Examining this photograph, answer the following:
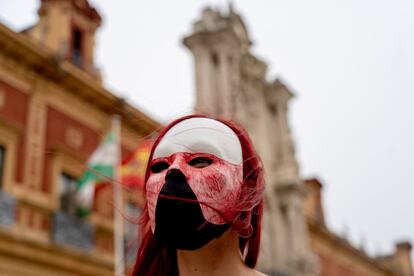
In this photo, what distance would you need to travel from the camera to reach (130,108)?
13.5 m

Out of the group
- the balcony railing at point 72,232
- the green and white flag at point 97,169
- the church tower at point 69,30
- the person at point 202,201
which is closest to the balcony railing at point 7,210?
the balcony railing at point 72,232

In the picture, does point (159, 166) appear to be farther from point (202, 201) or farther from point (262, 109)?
point (262, 109)

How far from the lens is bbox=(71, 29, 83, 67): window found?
13.9 m

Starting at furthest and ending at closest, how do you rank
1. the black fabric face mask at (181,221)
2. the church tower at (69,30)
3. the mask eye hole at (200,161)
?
the church tower at (69,30)
the mask eye hole at (200,161)
the black fabric face mask at (181,221)

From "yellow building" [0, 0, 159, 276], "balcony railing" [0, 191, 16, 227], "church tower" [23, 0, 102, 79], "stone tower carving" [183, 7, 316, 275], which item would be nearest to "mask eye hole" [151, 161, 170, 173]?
"yellow building" [0, 0, 159, 276]

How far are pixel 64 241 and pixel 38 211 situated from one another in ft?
2.35

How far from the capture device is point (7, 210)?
10.5 m

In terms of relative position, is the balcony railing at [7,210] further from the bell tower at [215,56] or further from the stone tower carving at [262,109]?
the bell tower at [215,56]

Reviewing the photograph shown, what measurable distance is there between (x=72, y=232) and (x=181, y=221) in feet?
32.7

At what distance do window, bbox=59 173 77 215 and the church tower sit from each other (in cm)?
265

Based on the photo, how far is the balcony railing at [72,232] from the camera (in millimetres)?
11305

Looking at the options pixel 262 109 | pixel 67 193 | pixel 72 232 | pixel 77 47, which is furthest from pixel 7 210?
pixel 262 109

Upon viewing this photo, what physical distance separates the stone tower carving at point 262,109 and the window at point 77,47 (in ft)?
12.5

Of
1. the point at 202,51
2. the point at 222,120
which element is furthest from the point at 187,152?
the point at 202,51
